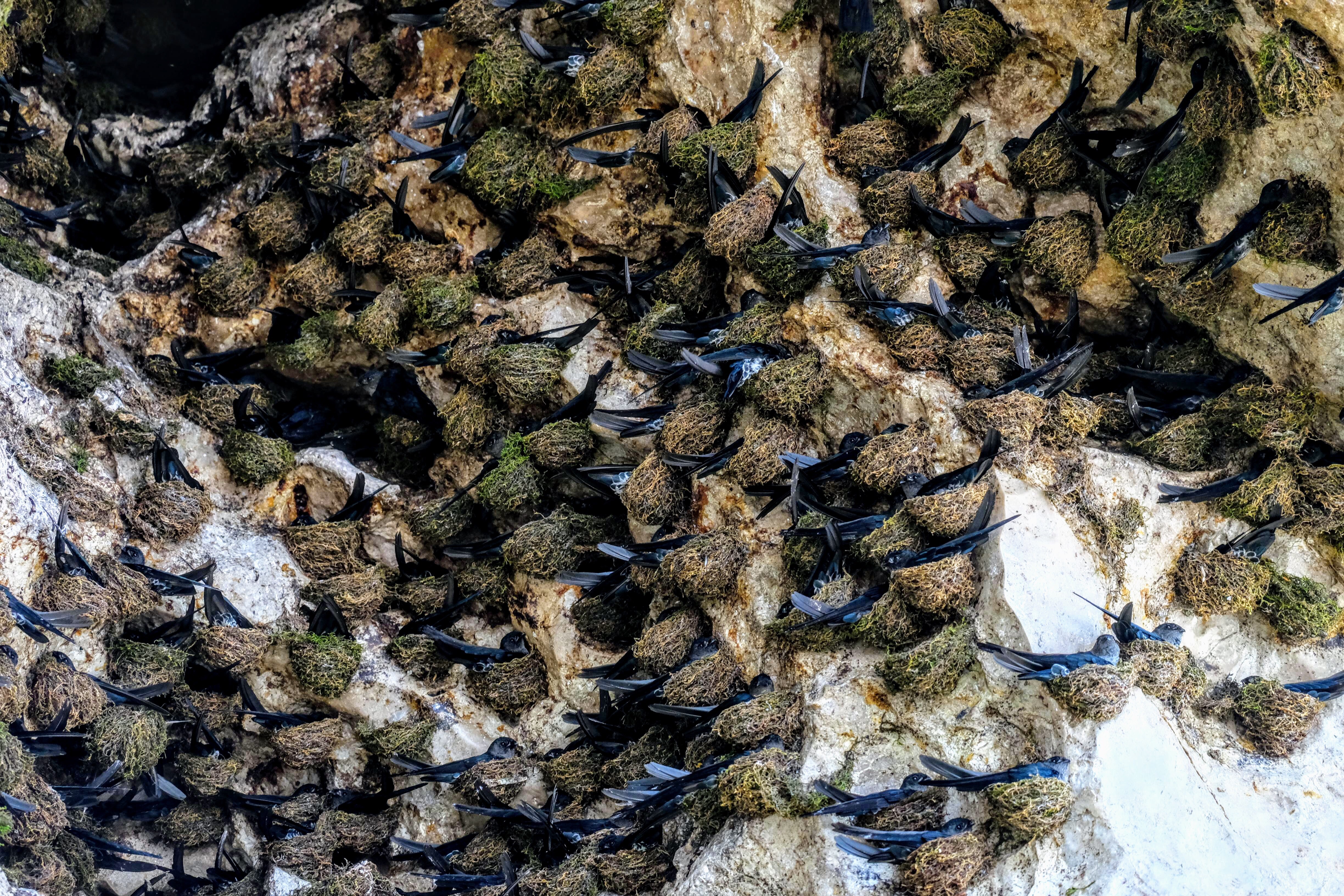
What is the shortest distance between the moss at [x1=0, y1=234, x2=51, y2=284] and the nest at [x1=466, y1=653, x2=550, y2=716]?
14.5 ft

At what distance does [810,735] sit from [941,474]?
5.41ft

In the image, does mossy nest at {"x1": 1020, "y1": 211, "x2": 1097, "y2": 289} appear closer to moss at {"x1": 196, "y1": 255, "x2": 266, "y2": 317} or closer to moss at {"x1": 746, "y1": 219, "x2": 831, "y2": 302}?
moss at {"x1": 746, "y1": 219, "x2": 831, "y2": 302}

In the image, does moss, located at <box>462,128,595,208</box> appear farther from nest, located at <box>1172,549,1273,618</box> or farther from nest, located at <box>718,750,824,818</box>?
nest, located at <box>1172,549,1273,618</box>

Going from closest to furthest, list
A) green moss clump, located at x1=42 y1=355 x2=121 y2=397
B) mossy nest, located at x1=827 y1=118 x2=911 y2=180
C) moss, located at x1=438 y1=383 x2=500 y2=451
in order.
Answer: mossy nest, located at x1=827 y1=118 x2=911 y2=180, green moss clump, located at x1=42 y1=355 x2=121 y2=397, moss, located at x1=438 y1=383 x2=500 y2=451

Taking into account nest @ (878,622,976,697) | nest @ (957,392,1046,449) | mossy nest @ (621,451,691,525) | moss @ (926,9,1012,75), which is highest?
moss @ (926,9,1012,75)

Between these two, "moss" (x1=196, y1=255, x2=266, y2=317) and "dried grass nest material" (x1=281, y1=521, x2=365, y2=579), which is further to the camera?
"moss" (x1=196, y1=255, x2=266, y2=317)

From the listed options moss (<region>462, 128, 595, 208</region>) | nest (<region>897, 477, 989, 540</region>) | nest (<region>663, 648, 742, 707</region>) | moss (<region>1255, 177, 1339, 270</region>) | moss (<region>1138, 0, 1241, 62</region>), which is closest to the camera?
moss (<region>1138, 0, 1241, 62</region>)

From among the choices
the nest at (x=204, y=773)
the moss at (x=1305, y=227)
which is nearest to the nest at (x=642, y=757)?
the nest at (x=204, y=773)

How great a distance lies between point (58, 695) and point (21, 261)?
11.3ft

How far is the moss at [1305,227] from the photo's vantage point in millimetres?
6492

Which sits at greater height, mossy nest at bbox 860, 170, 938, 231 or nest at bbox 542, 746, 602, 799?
mossy nest at bbox 860, 170, 938, 231

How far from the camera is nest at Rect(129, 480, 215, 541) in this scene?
8.36 meters

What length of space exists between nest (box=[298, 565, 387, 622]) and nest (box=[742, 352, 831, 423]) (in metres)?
3.02

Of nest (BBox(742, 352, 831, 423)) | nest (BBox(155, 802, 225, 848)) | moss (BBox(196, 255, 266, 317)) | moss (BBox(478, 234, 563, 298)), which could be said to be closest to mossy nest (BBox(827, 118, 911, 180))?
nest (BBox(742, 352, 831, 423))
